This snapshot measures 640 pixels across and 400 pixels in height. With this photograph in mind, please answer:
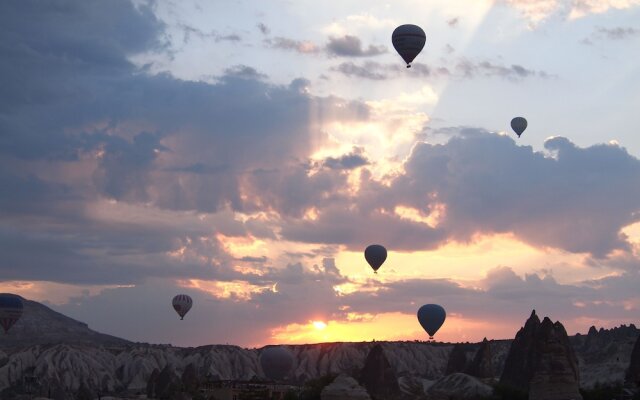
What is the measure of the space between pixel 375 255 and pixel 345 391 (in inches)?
1414

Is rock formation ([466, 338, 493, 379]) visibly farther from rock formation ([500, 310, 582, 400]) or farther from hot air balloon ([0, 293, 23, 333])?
hot air balloon ([0, 293, 23, 333])

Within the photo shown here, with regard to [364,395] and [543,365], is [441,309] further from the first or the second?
[543,365]

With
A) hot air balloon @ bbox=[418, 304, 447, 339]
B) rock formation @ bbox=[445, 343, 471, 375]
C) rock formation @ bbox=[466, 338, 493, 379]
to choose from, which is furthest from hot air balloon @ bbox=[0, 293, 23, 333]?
rock formation @ bbox=[445, 343, 471, 375]

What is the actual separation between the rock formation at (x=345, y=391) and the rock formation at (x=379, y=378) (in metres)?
58.7

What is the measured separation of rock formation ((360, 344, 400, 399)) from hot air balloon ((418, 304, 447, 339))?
21.6 metres

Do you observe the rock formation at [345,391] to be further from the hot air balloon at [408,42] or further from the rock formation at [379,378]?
the rock formation at [379,378]

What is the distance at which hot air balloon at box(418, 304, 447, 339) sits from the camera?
14325cm

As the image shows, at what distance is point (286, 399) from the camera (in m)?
121

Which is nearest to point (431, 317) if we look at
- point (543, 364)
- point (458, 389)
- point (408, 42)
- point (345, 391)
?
point (458, 389)

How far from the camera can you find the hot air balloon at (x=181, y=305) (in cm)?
17000

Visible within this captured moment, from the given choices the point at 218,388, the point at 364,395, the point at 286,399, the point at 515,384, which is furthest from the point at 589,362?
the point at 364,395

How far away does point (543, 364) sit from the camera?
8012 centimetres

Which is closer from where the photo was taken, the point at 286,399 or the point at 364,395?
the point at 364,395

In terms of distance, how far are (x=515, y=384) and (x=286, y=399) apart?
1751 inches
